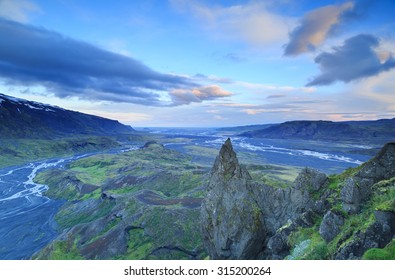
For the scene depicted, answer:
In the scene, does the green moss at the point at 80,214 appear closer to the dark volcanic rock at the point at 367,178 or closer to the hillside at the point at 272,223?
the hillside at the point at 272,223

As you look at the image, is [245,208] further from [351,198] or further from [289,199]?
[351,198]

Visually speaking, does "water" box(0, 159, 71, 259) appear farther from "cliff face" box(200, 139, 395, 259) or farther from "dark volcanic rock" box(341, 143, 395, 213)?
"dark volcanic rock" box(341, 143, 395, 213)

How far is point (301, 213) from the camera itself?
26109 mm

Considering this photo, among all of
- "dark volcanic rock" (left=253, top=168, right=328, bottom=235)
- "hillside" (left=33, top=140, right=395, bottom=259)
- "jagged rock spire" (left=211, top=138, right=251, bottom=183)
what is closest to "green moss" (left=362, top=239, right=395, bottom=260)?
"hillside" (left=33, top=140, right=395, bottom=259)

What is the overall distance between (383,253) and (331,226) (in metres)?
5.60

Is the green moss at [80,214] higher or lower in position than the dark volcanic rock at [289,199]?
lower

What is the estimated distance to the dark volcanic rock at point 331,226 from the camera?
64.2 ft

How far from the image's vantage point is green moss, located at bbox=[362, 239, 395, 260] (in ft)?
46.8

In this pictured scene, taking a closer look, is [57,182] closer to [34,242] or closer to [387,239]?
[34,242]

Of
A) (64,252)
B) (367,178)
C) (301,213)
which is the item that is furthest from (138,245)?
(367,178)

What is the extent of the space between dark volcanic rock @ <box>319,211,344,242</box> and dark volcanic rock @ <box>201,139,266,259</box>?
944 cm

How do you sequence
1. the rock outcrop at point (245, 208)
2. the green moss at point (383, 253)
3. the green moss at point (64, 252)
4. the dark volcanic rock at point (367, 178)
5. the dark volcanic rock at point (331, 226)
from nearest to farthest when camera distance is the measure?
the green moss at point (383, 253), the dark volcanic rock at point (331, 226), the dark volcanic rock at point (367, 178), the rock outcrop at point (245, 208), the green moss at point (64, 252)

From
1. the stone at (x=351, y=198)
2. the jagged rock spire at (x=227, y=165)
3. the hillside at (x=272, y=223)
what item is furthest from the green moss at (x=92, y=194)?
the stone at (x=351, y=198)

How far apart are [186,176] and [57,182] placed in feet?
262
